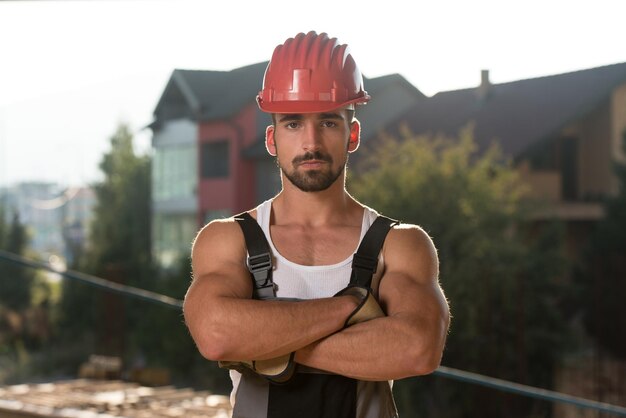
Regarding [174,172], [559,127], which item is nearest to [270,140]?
[559,127]

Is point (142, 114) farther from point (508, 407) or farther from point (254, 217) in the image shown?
point (254, 217)

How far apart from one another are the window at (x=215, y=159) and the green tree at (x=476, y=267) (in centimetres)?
998

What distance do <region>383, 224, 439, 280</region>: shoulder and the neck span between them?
0.12 meters

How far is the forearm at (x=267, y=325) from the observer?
1.77m

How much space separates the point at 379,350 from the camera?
1.78m

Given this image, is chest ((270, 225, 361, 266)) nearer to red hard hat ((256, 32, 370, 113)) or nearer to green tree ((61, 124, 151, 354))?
red hard hat ((256, 32, 370, 113))

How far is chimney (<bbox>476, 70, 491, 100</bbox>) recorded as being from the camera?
20438 mm

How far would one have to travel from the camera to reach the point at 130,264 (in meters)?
29.7

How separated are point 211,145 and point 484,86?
8077mm

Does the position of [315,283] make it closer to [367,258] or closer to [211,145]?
[367,258]

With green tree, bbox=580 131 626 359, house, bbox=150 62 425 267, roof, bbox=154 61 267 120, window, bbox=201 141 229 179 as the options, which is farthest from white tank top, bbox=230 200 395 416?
window, bbox=201 141 229 179

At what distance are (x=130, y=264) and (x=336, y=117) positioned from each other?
28396 mm

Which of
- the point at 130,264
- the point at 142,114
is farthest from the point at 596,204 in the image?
the point at 142,114

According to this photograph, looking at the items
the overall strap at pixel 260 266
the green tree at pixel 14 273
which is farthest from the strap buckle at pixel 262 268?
the green tree at pixel 14 273
